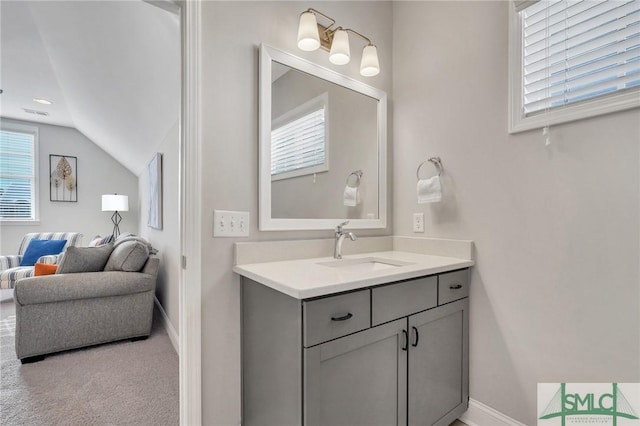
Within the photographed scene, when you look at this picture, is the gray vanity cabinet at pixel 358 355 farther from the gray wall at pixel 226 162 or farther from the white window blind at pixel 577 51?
the white window blind at pixel 577 51

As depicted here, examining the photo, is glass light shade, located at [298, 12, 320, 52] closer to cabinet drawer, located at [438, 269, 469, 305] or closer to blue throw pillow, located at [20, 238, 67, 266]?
cabinet drawer, located at [438, 269, 469, 305]

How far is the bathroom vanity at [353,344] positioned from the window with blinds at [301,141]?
0.52 meters

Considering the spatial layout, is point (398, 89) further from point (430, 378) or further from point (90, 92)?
point (90, 92)

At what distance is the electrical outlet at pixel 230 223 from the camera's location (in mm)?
1304

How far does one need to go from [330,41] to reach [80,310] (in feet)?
9.53

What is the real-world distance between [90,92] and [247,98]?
2.85m

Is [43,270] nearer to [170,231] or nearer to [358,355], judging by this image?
[170,231]

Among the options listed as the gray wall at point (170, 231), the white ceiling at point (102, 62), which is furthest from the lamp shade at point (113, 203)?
the gray wall at point (170, 231)

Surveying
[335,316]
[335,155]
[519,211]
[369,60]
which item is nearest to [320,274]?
[335,316]

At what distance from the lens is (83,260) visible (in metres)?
2.62

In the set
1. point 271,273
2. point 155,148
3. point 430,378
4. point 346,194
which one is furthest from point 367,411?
point 155,148

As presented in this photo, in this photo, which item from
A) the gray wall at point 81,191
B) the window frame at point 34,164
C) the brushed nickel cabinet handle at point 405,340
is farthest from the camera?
the gray wall at point 81,191

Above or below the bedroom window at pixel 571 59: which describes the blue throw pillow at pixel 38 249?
below

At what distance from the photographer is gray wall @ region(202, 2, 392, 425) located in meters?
1.29
